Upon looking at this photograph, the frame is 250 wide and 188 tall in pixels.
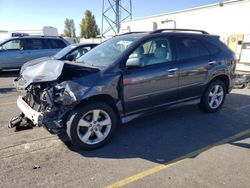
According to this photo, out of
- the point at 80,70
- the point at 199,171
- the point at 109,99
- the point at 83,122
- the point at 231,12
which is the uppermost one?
the point at 231,12

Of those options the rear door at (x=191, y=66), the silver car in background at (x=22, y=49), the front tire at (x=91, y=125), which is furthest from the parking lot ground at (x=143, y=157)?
the silver car in background at (x=22, y=49)

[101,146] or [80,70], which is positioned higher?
[80,70]

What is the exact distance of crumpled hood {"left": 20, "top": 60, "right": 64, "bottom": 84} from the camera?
376 centimetres

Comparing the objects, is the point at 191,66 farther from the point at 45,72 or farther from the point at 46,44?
the point at 46,44

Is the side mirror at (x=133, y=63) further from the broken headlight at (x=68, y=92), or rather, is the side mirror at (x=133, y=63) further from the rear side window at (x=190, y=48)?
the rear side window at (x=190, y=48)

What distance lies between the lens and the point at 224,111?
19.4 feet

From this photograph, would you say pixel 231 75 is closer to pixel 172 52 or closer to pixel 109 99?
pixel 172 52

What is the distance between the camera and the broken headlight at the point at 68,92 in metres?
3.59

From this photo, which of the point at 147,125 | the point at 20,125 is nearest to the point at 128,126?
the point at 147,125

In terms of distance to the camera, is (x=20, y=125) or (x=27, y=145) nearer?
(x=27, y=145)

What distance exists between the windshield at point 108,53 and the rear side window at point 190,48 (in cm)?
91

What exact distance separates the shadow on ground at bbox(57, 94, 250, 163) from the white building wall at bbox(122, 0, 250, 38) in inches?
345

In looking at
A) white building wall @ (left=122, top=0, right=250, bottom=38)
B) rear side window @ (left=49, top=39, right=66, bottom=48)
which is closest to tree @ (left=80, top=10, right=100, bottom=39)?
white building wall @ (left=122, top=0, right=250, bottom=38)

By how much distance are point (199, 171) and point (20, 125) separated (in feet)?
11.2
